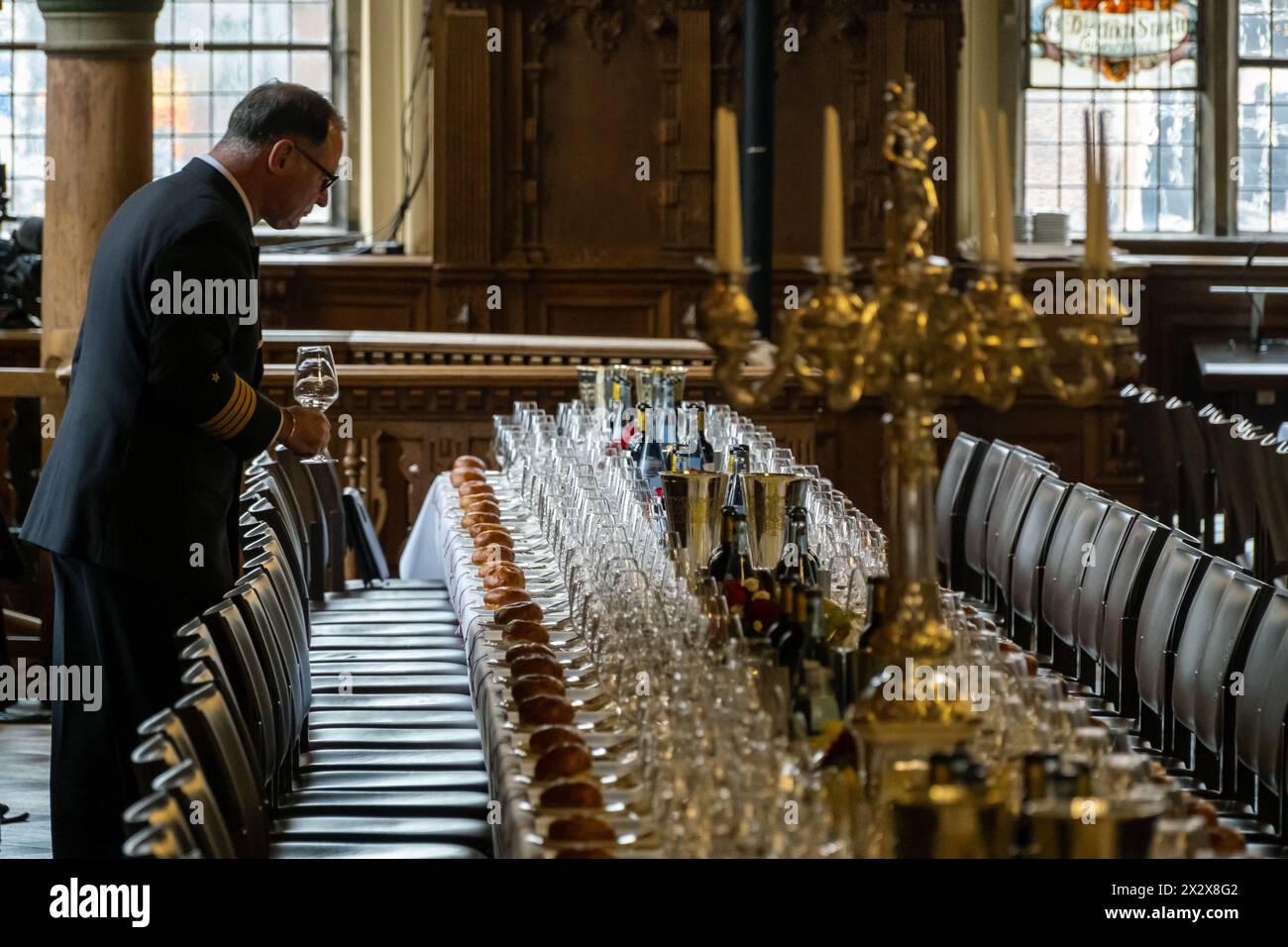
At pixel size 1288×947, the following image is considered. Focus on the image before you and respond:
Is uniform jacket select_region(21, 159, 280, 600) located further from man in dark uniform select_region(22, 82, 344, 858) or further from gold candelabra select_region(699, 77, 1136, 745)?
gold candelabra select_region(699, 77, 1136, 745)

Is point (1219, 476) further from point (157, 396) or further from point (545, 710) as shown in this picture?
point (545, 710)

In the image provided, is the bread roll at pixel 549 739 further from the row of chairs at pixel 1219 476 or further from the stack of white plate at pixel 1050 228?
the stack of white plate at pixel 1050 228

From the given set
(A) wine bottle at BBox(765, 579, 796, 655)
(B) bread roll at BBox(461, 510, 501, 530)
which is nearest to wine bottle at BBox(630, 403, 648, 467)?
(B) bread roll at BBox(461, 510, 501, 530)

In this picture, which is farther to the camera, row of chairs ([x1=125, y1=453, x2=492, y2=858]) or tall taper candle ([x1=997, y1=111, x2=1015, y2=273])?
row of chairs ([x1=125, y1=453, x2=492, y2=858])

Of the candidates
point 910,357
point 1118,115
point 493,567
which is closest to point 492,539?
point 493,567

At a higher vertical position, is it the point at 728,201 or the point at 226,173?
the point at 226,173

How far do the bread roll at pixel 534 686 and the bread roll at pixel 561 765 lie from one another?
0.39m

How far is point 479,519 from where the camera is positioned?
5.29 m

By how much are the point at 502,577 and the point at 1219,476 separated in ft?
13.5

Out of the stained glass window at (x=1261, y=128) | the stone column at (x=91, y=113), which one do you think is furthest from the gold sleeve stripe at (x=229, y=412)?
the stained glass window at (x=1261, y=128)

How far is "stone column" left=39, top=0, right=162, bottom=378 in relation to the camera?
674 centimetres

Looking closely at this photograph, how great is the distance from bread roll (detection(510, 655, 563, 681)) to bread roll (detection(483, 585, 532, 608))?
609mm

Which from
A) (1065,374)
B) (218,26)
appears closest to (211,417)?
(1065,374)
